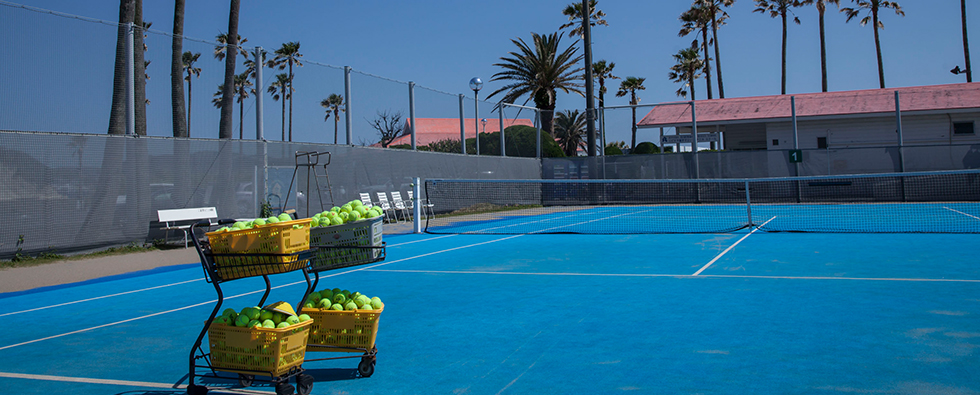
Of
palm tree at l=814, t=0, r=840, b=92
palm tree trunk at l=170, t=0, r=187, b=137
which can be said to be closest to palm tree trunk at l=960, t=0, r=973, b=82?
palm tree at l=814, t=0, r=840, b=92

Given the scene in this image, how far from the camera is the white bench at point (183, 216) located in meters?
13.5

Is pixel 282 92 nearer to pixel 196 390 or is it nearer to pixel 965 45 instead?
pixel 196 390

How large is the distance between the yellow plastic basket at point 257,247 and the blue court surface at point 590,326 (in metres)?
1.00

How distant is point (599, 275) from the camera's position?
361 inches

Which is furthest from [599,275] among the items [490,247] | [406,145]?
[406,145]

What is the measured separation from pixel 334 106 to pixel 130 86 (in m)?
5.89

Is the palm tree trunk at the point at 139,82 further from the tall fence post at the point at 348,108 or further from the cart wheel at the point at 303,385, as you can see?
the cart wheel at the point at 303,385

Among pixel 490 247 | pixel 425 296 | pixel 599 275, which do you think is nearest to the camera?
pixel 425 296

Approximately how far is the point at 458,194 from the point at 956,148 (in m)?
16.5

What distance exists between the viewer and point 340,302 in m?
5.09

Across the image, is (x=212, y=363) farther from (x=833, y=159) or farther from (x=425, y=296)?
(x=833, y=159)

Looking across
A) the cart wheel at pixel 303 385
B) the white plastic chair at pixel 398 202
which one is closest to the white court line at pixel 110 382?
the cart wheel at pixel 303 385

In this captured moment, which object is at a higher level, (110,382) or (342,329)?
(342,329)

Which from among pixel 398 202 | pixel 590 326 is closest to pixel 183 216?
pixel 398 202
